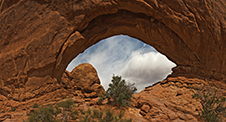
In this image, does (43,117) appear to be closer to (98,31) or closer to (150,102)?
(150,102)

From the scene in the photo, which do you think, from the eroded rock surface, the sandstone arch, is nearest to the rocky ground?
the eroded rock surface

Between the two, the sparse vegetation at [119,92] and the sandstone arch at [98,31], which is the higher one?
the sandstone arch at [98,31]

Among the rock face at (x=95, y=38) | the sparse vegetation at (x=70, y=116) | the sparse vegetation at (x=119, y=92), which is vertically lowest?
the sparse vegetation at (x=70, y=116)

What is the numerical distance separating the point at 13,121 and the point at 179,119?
6834mm

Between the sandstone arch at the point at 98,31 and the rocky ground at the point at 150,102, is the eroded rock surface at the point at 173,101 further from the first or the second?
the sandstone arch at the point at 98,31

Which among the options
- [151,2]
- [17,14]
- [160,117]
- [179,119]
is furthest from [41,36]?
[179,119]

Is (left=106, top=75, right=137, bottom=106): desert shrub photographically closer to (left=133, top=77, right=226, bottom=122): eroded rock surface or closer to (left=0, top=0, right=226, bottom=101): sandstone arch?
(left=133, top=77, right=226, bottom=122): eroded rock surface

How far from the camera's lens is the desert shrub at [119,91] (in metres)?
7.74

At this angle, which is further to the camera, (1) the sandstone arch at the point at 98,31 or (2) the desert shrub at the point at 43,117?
(1) the sandstone arch at the point at 98,31

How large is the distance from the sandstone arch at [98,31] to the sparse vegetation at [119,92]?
320cm

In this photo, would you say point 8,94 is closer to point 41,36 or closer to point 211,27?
point 41,36

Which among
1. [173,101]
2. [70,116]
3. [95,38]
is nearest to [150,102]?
[173,101]

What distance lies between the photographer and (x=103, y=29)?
1030 cm

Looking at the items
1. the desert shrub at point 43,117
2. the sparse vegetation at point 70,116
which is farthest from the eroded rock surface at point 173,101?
the desert shrub at point 43,117
